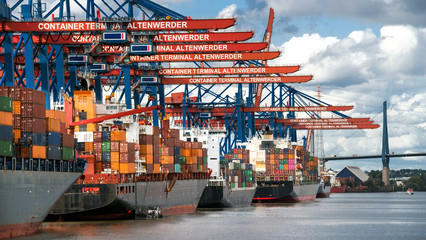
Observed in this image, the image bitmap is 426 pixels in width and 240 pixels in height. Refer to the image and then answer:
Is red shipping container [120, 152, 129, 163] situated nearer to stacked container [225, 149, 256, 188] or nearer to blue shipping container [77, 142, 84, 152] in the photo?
blue shipping container [77, 142, 84, 152]

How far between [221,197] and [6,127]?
120ft

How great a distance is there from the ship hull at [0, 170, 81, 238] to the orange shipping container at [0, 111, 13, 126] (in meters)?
2.14

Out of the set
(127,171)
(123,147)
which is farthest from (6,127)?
(127,171)

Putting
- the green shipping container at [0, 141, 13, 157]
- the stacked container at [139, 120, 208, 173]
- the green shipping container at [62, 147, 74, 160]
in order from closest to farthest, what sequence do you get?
the green shipping container at [0, 141, 13, 157] < the green shipping container at [62, 147, 74, 160] < the stacked container at [139, 120, 208, 173]

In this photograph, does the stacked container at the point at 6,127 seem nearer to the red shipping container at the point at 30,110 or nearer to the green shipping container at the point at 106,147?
the red shipping container at the point at 30,110

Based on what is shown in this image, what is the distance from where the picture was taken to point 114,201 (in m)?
47.0

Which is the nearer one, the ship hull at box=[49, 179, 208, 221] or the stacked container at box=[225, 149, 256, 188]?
the ship hull at box=[49, 179, 208, 221]

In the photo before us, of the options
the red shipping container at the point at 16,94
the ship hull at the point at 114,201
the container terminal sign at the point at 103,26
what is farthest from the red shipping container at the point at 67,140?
the container terminal sign at the point at 103,26

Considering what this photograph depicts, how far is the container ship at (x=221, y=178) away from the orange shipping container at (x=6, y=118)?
32756mm

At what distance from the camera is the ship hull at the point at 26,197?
34156 millimetres

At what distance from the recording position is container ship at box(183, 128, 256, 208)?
67.8 m

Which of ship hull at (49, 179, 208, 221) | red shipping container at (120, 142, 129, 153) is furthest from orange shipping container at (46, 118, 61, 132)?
red shipping container at (120, 142, 129, 153)

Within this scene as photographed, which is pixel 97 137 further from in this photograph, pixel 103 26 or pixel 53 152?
pixel 53 152

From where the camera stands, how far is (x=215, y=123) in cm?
11088
